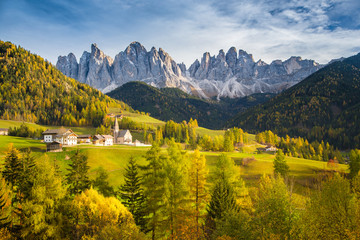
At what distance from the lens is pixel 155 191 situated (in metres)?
33.5

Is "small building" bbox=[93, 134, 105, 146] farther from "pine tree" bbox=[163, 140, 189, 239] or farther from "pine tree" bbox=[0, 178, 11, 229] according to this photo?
"pine tree" bbox=[163, 140, 189, 239]

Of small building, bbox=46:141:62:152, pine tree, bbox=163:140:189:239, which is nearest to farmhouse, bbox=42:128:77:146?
small building, bbox=46:141:62:152

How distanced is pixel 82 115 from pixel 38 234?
179771mm

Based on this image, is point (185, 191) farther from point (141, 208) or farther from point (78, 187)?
point (78, 187)

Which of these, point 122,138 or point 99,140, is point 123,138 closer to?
point 122,138

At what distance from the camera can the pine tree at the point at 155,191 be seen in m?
32.8

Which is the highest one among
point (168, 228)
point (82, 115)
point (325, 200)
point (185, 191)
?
point (82, 115)

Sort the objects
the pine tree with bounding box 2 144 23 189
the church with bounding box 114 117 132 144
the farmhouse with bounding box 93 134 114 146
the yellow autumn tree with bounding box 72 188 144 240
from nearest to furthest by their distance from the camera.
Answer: the yellow autumn tree with bounding box 72 188 144 240 < the pine tree with bounding box 2 144 23 189 < the farmhouse with bounding box 93 134 114 146 < the church with bounding box 114 117 132 144

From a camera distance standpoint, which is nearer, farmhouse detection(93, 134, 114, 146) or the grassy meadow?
the grassy meadow

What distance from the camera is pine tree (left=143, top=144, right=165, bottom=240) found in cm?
3284

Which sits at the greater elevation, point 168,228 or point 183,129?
point 183,129

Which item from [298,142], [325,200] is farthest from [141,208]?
[298,142]

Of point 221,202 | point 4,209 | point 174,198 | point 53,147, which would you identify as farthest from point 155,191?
point 53,147

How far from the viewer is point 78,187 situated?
136 feet
